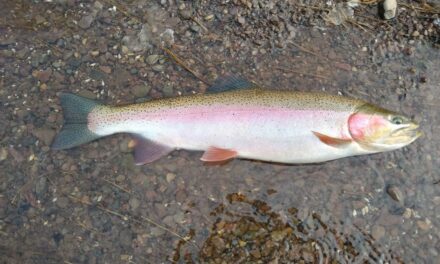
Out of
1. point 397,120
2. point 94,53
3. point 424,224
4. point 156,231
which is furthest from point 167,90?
point 424,224

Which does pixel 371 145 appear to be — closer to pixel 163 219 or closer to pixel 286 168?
pixel 286 168

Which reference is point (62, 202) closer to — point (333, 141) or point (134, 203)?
point (134, 203)

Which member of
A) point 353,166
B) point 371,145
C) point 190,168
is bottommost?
point 190,168

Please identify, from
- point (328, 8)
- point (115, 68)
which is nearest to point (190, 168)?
point (115, 68)

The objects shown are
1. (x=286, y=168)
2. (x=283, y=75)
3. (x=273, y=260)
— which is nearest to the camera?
(x=273, y=260)

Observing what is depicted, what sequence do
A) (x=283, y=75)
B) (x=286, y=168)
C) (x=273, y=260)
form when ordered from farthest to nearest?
(x=283, y=75), (x=286, y=168), (x=273, y=260)
